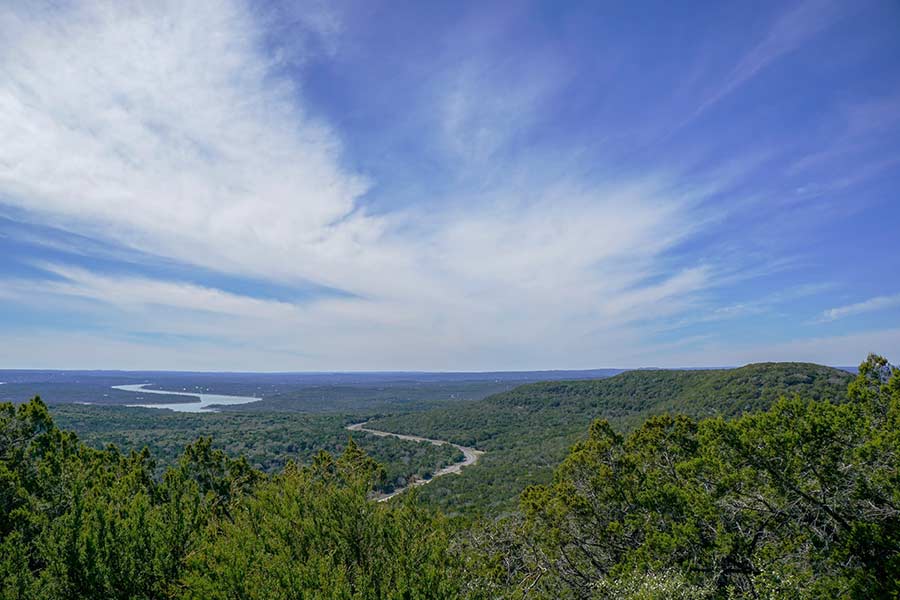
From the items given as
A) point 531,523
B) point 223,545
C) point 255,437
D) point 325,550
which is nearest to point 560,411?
point 255,437

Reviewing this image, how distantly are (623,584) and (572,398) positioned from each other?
372ft

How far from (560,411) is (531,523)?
99.5 meters

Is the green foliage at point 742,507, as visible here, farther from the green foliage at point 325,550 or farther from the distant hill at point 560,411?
the distant hill at point 560,411

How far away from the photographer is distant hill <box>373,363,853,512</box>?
53.5 m

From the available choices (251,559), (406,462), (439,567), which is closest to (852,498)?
(439,567)

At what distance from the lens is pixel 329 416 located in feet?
427

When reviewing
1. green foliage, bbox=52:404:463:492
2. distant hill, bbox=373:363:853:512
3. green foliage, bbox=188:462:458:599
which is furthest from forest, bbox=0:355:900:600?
green foliage, bbox=52:404:463:492

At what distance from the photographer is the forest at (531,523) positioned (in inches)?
412

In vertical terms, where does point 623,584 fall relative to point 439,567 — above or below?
below

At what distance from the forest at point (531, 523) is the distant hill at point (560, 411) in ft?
25.3

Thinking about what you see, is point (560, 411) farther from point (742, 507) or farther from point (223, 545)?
point (223, 545)

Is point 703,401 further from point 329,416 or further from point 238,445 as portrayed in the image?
point 329,416

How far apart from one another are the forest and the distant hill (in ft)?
25.3

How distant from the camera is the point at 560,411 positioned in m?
113
